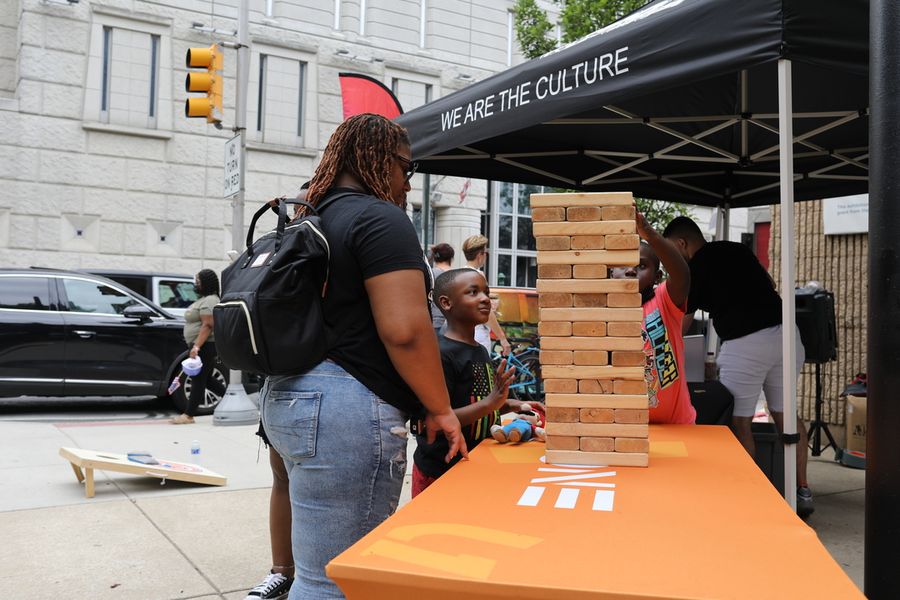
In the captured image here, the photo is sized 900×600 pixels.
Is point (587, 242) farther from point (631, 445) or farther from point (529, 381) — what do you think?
A: point (529, 381)

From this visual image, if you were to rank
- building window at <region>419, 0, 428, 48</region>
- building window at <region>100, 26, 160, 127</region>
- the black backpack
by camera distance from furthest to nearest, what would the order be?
building window at <region>419, 0, 428, 48</region> < building window at <region>100, 26, 160, 127</region> < the black backpack

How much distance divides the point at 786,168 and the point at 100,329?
8317 mm

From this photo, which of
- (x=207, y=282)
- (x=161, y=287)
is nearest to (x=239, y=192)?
(x=207, y=282)

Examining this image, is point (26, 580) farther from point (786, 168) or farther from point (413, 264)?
point (786, 168)

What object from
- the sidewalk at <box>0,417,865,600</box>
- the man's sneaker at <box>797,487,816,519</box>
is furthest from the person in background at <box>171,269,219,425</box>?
the man's sneaker at <box>797,487,816,519</box>

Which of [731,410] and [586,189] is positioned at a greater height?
[586,189]

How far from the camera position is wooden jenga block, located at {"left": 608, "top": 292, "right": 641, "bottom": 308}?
248cm

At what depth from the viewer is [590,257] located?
8.29ft

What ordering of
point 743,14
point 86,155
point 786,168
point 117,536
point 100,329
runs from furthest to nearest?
point 86,155 < point 100,329 < point 117,536 < point 786,168 < point 743,14

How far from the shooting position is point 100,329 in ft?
30.8

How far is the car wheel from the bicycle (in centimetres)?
382

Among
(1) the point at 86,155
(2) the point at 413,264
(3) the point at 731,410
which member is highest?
(1) the point at 86,155

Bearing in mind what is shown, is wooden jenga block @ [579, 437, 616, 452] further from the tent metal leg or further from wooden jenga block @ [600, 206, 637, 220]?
the tent metal leg

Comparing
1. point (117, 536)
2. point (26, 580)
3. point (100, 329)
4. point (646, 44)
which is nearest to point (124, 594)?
point (26, 580)
